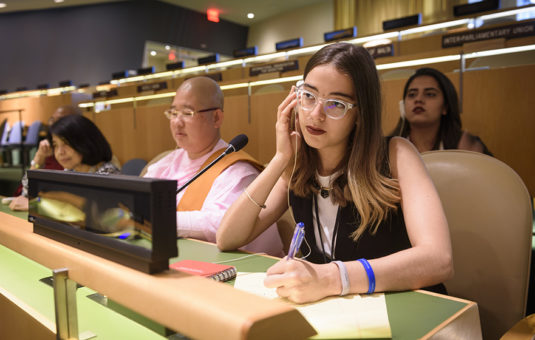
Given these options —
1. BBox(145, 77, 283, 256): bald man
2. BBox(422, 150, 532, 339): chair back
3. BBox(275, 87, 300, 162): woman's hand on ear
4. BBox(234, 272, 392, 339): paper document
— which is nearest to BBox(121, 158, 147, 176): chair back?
BBox(145, 77, 283, 256): bald man

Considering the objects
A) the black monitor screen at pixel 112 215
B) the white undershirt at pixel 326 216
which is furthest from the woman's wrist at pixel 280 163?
the black monitor screen at pixel 112 215

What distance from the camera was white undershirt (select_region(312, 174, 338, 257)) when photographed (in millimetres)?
1181

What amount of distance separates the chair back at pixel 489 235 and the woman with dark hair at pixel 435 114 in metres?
1.29

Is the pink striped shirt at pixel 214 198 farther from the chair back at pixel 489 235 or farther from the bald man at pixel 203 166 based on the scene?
the chair back at pixel 489 235

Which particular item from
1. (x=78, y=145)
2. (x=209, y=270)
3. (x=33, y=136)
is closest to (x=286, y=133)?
(x=209, y=270)

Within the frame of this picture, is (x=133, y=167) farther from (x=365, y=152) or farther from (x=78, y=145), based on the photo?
(x=365, y=152)

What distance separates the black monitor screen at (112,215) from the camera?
498 mm

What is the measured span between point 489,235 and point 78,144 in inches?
82.1

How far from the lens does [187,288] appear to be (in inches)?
17.0

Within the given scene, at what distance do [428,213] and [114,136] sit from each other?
5059 millimetres

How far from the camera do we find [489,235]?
1190 millimetres

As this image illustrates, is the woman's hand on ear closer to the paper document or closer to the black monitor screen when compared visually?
the paper document

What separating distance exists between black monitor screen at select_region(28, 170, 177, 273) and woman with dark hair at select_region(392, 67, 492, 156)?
2281mm

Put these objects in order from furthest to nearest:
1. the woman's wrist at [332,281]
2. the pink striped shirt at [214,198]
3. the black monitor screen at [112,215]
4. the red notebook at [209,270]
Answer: the pink striped shirt at [214,198] < the red notebook at [209,270] < the woman's wrist at [332,281] < the black monitor screen at [112,215]
